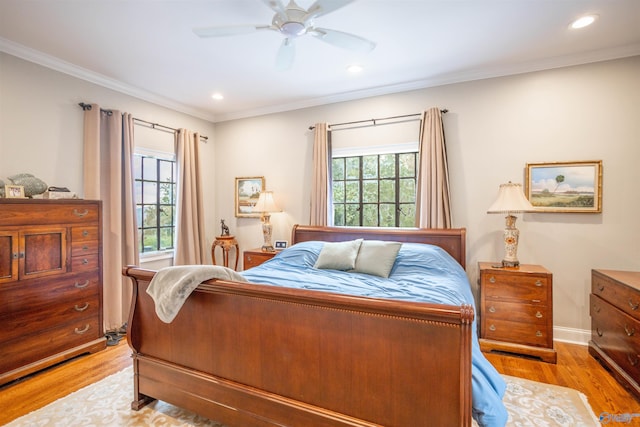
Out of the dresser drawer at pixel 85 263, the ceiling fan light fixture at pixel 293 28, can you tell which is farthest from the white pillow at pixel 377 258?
the dresser drawer at pixel 85 263

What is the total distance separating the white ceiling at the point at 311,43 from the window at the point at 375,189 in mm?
859

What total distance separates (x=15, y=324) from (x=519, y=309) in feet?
13.8

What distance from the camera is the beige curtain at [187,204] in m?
4.32

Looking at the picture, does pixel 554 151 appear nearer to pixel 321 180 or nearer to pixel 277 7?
pixel 321 180

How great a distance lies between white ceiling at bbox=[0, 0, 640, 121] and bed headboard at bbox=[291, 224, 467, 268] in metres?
1.69

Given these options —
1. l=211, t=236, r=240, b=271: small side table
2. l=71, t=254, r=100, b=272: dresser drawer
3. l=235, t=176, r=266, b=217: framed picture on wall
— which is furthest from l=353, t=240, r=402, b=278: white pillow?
l=71, t=254, r=100, b=272: dresser drawer

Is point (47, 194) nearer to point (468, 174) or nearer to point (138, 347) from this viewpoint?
point (138, 347)

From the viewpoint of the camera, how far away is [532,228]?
3242mm

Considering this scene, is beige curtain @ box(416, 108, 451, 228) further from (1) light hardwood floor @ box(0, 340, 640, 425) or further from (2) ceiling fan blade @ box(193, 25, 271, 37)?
(2) ceiling fan blade @ box(193, 25, 271, 37)

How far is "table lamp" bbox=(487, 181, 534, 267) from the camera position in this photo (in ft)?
9.49

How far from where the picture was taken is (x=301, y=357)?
5.33ft

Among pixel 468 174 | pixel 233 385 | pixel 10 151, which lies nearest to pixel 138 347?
pixel 233 385

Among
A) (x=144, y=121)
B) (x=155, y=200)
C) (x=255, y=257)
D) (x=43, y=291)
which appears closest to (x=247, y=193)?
(x=255, y=257)

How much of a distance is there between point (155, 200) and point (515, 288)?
4328mm
